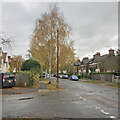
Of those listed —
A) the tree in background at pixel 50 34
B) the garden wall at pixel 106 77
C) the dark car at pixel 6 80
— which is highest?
the tree in background at pixel 50 34

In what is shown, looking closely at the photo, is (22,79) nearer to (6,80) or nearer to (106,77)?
(6,80)

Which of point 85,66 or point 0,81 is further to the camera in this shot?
point 85,66

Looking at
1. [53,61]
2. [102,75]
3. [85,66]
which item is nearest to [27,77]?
[53,61]

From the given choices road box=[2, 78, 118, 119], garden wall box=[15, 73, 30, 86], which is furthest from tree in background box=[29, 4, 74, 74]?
road box=[2, 78, 118, 119]

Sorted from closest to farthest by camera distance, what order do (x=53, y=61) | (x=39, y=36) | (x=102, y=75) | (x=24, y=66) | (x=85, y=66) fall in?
(x=39, y=36) < (x=53, y=61) < (x=24, y=66) < (x=102, y=75) < (x=85, y=66)

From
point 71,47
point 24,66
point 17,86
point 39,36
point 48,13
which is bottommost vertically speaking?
point 17,86

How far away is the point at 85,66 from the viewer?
7262 centimetres

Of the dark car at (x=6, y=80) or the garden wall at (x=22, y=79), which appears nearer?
the dark car at (x=6, y=80)

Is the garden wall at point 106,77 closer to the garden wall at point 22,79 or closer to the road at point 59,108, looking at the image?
the garden wall at point 22,79

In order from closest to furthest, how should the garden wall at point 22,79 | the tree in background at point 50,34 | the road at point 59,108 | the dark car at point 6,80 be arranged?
the road at point 59,108
the dark car at point 6,80
the garden wall at point 22,79
the tree in background at point 50,34

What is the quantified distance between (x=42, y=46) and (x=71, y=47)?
4.31 metres

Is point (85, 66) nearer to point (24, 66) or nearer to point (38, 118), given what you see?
point (24, 66)

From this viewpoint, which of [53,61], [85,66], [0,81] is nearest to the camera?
[0,81]

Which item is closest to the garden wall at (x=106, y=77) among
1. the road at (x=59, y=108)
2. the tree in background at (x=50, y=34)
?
the tree in background at (x=50, y=34)
